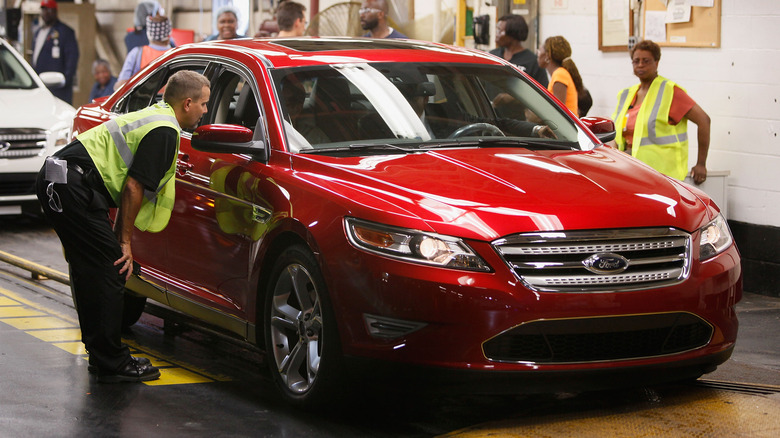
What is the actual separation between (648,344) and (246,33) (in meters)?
15.0

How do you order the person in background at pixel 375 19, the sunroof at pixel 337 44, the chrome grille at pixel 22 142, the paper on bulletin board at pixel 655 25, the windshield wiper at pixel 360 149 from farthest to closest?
the chrome grille at pixel 22 142 → the person in background at pixel 375 19 → the paper on bulletin board at pixel 655 25 → the sunroof at pixel 337 44 → the windshield wiper at pixel 360 149

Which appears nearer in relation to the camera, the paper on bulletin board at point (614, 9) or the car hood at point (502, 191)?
the car hood at point (502, 191)

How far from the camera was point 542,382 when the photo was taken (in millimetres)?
5578

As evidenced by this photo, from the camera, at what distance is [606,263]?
218 inches

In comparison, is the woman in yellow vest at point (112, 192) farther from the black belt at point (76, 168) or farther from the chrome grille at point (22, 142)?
the chrome grille at point (22, 142)

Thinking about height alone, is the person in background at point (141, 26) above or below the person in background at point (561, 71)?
above

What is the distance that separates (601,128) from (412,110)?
120 centimetres

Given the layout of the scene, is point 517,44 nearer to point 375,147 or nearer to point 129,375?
point 375,147

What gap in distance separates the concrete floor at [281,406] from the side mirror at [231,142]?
1.18 m

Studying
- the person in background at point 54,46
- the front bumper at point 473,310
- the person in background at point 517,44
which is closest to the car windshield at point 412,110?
the front bumper at point 473,310

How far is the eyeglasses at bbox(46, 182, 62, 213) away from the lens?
6.58m

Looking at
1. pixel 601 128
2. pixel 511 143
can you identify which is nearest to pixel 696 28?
pixel 601 128

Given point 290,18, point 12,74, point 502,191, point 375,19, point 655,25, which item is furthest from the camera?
point 12,74

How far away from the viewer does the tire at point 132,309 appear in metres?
8.22
